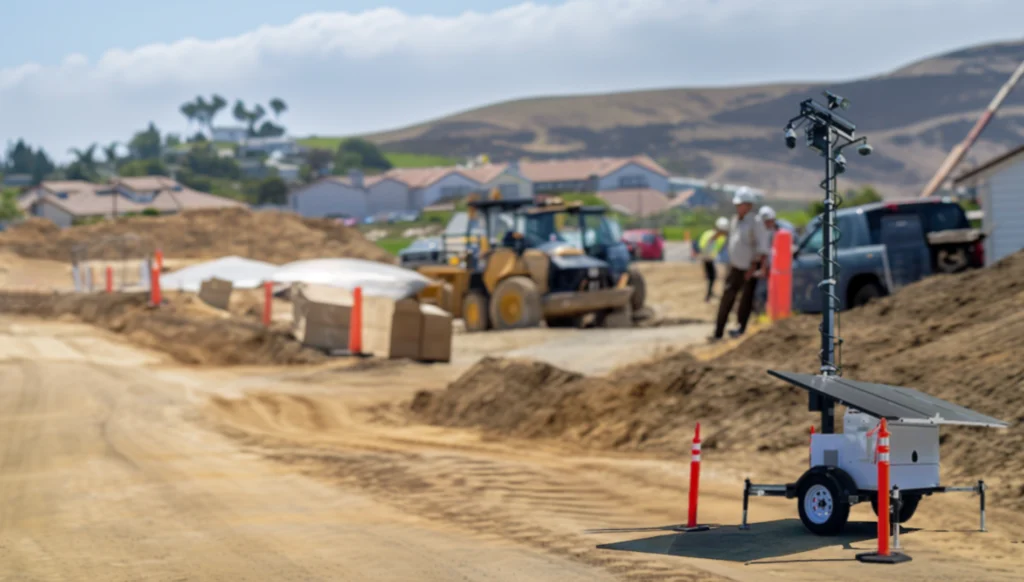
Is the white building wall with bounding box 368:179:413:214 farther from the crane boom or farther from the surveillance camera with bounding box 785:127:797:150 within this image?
the surveillance camera with bounding box 785:127:797:150

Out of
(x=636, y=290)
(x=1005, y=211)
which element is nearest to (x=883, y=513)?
(x=1005, y=211)

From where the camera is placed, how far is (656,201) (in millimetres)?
133750

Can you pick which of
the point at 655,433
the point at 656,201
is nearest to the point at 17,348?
the point at 655,433

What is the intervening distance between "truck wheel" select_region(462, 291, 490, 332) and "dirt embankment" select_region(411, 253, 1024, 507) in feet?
33.5

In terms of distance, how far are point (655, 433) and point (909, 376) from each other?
2644mm

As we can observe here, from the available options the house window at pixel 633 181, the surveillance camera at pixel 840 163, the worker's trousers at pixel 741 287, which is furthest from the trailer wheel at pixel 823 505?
the house window at pixel 633 181

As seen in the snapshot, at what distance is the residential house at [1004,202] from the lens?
84.7 feet

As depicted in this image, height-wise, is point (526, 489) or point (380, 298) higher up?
point (380, 298)

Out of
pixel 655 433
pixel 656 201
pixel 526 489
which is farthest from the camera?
pixel 656 201

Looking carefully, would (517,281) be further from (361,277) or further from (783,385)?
(783,385)

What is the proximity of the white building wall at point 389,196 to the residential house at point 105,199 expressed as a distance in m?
14.7

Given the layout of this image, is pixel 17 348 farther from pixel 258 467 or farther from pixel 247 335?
pixel 258 467

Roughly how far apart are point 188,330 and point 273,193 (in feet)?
412

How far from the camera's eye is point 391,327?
2491 cm
